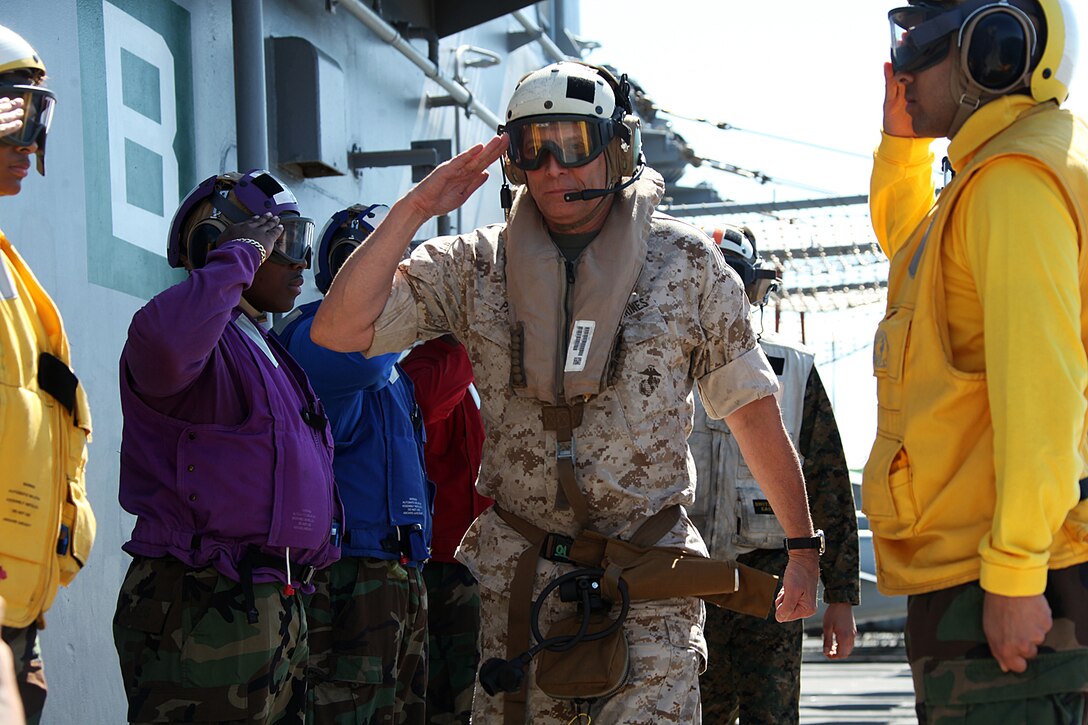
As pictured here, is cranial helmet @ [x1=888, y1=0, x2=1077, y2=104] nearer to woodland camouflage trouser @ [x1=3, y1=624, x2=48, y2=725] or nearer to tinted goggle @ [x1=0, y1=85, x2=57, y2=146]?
tinted goggle @ [x1=0, y1=85, x2=57, y2=146]

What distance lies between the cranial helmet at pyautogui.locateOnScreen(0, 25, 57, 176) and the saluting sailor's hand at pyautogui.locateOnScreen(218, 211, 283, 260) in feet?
3.00

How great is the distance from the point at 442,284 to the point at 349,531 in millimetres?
1748

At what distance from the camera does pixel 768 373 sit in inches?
166

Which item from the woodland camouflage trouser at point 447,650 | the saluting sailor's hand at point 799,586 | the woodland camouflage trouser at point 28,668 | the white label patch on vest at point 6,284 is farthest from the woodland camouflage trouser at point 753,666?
the white label patch on vest at point 6,284

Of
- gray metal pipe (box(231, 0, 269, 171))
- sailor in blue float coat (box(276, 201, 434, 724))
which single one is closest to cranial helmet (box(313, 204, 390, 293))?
sailor in blue float coat (box(276, 201, 434, 724))

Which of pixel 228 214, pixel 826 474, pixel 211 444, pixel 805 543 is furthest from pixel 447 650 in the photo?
pixel 805 543

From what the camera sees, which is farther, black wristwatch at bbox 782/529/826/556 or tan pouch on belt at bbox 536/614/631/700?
black wristwatch at bbox 782/529/826/556

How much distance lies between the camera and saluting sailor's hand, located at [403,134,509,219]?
4.09 metres

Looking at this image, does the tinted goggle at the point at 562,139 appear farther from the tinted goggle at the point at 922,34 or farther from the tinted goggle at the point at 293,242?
the tinted goggle at the point at 293,242

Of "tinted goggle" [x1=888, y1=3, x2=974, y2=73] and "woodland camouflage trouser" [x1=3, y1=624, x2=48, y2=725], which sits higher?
"tinted goggle" [x1=888, y1=3, x2=974, y2=73]

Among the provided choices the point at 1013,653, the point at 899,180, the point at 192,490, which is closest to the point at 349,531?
the point at 192,490

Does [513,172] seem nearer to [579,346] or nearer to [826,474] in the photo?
[579,346]

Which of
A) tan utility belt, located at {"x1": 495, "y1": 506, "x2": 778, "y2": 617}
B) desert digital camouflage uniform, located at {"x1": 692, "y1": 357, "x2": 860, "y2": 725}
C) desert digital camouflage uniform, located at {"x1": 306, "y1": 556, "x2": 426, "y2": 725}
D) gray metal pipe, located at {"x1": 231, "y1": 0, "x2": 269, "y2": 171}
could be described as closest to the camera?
tan utility belt, located at {"x1": 495, "y1": 506, "x2": 778, "y2": 617}

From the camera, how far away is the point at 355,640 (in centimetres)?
555
